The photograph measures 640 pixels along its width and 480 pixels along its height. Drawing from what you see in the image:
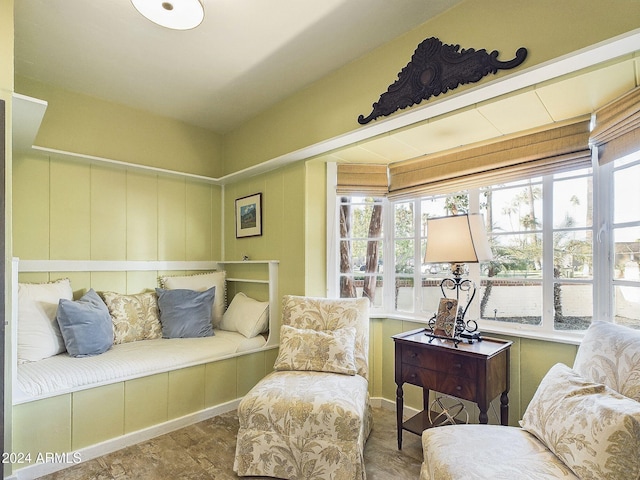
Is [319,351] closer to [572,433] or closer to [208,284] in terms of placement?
[572,433]

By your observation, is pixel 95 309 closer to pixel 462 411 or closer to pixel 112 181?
pixel 112 181

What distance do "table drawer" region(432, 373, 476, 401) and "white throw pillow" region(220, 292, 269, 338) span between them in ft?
5.05

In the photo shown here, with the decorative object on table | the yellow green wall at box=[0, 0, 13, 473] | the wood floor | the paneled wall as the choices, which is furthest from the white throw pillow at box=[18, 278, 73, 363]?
the decorative object on table

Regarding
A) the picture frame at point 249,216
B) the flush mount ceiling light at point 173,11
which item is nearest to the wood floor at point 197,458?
the picture frame at point 249,216

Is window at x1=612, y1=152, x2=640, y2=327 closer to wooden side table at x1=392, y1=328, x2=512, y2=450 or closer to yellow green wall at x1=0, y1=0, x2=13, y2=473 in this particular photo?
wooden side table at x1=392, y1=328, x2=512, y2=450

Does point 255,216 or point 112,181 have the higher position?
point 112,181

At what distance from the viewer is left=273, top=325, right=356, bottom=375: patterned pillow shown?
2.22 meters

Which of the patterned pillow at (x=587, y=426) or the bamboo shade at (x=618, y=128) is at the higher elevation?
the bamboo shade at (x=618, y=128)

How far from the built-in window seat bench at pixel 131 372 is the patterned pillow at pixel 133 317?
2 cm

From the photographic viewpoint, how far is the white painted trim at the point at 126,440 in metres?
1.92

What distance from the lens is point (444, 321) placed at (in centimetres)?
217

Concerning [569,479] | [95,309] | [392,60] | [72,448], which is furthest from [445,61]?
[72,448]

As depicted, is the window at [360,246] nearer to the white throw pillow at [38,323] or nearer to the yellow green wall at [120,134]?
the yellow green wall at [120,134]

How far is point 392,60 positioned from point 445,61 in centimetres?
39
